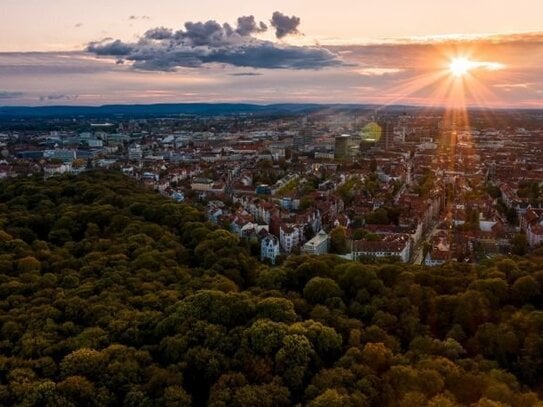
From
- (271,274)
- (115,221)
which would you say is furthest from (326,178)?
(271,274)

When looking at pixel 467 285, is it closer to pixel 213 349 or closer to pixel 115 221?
pixel 213 349

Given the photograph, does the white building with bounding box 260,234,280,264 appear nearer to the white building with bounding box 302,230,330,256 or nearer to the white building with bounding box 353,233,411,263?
the white building with bounding box 302,230,330,256

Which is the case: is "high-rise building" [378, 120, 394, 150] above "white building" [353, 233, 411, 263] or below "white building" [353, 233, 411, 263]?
above

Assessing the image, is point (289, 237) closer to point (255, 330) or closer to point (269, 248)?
point (269, 248)

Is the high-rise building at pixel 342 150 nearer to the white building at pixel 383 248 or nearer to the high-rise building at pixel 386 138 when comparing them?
the high-rise building at pixel 386 138

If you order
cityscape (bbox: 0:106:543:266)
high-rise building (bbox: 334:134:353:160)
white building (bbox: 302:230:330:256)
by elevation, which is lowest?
white building (bbox: 302:230:330:256)

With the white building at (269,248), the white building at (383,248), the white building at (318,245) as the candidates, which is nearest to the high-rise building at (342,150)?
the white building at (318,245)

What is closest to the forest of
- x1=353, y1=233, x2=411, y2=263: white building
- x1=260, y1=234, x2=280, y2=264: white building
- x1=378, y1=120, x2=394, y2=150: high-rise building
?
x1=260, y1=234, x2=280, y2=264: white building

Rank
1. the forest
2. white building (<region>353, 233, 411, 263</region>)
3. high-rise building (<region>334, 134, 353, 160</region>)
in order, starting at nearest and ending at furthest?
the forest < white building (<region>353, 233, 411, 263</region>) < high-rise building (<region>334, 134, 353, 160</region>)

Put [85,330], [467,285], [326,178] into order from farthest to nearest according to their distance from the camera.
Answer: [326,178], [467,285], [85,330]
